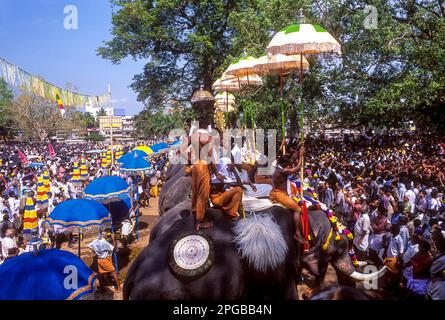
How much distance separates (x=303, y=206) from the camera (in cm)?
572

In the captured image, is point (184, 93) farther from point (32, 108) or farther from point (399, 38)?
point (32, 108)

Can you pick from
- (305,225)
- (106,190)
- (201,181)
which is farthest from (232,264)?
(106,190)

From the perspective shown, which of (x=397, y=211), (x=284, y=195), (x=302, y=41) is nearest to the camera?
(x=284, y=195)

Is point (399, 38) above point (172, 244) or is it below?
above

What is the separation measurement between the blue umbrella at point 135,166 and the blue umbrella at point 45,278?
8.46 meters

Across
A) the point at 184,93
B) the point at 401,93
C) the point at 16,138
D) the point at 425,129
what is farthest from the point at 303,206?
the point at 16,138

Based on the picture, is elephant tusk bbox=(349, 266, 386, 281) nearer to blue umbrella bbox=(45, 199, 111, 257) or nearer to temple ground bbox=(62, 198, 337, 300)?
temple ground bbox=(62, 198, 337, 300)

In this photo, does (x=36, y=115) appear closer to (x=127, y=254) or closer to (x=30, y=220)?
(x=127, y=254)

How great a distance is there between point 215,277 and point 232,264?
0.89 feet

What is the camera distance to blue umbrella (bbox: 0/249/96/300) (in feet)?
11.9

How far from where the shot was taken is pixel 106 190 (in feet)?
30.7

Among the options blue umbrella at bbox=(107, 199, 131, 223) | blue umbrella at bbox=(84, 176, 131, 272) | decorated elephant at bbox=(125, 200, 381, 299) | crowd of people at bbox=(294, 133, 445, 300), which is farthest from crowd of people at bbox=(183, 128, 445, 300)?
blue umbrella at bbox=(107, 199, 131, 223)

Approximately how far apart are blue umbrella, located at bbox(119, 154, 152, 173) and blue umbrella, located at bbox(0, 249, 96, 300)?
8463 millimetres
